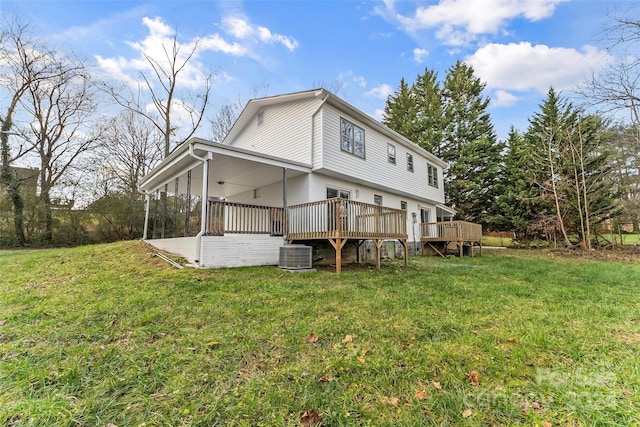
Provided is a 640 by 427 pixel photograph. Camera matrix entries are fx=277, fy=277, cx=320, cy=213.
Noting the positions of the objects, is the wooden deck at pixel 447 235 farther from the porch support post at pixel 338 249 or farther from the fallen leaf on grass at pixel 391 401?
the fallen leaf on grass at pixel 391 401

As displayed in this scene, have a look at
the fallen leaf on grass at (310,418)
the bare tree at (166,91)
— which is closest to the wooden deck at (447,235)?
the fallen leaf on grass at (310,418)

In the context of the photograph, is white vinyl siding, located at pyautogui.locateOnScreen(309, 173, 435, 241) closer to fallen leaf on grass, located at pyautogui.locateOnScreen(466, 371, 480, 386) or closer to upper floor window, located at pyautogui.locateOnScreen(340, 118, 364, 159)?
upper floor window, located at pyautogui.locateOnScreen(340, 118, 364, 159)

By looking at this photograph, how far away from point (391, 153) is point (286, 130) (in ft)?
17.8

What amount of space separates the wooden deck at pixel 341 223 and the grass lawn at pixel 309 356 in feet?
8.28

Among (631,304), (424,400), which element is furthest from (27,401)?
(631,304)

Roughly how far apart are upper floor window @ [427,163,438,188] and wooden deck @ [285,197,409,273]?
8621 mm

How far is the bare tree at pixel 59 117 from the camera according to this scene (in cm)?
1661

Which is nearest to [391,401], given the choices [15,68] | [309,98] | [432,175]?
[309,98]

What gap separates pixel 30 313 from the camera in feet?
12.7

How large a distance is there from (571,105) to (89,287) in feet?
85.0

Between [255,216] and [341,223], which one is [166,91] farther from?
[341,223]

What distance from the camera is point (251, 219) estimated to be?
8.87 metres

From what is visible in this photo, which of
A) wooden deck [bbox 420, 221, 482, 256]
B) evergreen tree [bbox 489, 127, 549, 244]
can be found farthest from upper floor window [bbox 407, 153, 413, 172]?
evergreen tree [bbox 489, 127, 549, 244]

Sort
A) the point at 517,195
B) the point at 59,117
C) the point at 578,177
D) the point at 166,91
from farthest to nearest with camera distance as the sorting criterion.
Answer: the point at 166,91
the point at 517,195
the point at 59,117
the point at 578,177
